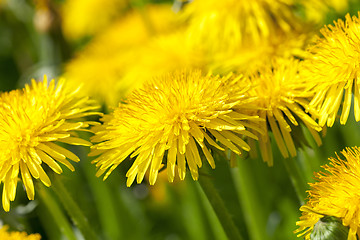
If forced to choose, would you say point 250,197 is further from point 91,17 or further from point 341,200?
point 91,17

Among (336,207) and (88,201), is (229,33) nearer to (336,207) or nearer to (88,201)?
(336,207)

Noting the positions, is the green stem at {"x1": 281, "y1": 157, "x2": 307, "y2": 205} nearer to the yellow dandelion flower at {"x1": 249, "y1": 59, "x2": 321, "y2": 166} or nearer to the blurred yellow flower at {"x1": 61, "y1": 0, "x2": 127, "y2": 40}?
the yellow dandelion flower at {"x1": 249, "y1": 59, "x2": 321, "y2": 166}

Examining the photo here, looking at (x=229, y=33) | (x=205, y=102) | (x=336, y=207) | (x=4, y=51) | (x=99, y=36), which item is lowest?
(x=336, y=207)

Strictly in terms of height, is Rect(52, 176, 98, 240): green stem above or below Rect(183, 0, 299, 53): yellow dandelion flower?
below

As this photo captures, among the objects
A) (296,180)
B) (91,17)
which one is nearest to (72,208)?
(296,180)

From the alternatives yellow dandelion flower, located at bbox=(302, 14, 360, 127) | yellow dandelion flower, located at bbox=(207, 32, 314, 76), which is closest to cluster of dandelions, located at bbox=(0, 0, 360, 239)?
yellow dandelion flower, located at bbox=(302, 14, 360, 127)

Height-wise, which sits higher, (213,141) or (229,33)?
(229,33)

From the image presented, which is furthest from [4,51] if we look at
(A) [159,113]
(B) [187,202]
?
(A) [159,113]
